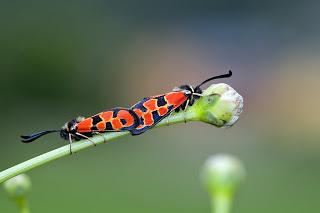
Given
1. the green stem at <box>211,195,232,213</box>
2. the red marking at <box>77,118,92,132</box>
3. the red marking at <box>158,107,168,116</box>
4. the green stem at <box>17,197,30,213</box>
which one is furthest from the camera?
the red marking at <box>77,118,92,132</box>

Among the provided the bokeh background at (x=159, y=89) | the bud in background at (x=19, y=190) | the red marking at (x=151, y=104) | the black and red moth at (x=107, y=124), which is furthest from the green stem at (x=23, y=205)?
the bokeh background at (x=159, y=89)

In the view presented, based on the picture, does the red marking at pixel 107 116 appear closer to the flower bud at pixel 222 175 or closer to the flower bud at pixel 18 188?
the flower bud at pixel 18 188

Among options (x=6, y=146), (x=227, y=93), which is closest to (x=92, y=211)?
(x=6, y=146)

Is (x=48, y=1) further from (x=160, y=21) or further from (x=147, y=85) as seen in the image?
(x=147, y=85)

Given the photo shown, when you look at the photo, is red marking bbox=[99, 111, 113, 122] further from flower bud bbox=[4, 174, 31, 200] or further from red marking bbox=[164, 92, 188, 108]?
flower bud bbox=[4, 174, 31, 200]

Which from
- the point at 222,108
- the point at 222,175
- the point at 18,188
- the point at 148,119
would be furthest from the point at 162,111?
the point at 222,175

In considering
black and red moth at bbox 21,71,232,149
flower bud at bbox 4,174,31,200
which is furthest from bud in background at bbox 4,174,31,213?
black and red moth at bbox 21,71,232,149
